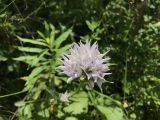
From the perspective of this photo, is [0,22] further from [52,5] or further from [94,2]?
[94,2]

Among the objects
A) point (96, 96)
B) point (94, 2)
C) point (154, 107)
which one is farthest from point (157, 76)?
point (94, 2)

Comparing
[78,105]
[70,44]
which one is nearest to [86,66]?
[78,105]

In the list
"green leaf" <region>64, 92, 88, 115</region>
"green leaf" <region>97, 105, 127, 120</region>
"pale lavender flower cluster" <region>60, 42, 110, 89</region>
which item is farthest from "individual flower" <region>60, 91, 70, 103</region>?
"pale lavender flower cluster" <region>60, 42, 110, 89</region>

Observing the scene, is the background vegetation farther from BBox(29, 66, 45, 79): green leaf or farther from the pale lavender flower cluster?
the pale lavender flower cluster

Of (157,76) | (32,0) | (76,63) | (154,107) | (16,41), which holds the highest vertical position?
(32,0)

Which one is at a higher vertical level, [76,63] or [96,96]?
[76,63]

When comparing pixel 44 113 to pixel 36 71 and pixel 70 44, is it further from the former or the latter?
pixel 70 44
